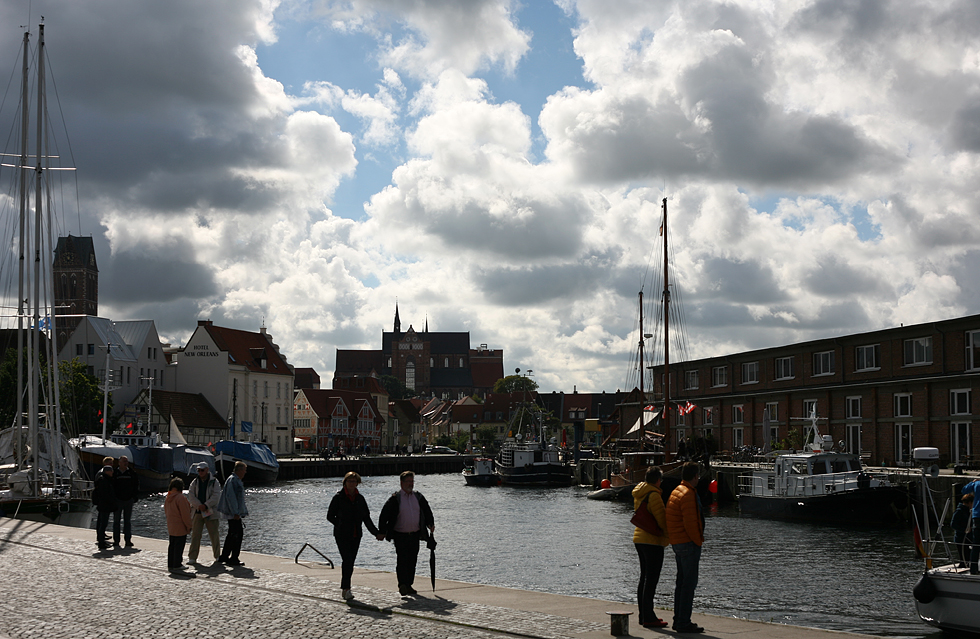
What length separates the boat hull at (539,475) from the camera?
262ft

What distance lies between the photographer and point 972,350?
48000mm

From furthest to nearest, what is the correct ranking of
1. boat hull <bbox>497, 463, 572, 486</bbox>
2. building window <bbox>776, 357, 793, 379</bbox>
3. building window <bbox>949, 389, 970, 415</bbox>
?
boat hull <bbox>497, 463, 572, 486</bbox> → building window <bbox>776, 357, 793, 379</bbox> → building window <bbox>949, 389, 970, 415</bbox>

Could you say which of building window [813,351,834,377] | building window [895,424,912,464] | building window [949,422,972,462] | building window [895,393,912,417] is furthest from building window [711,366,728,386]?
building window [949,422,972,462]

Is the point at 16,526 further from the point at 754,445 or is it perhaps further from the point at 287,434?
the point at 287,434

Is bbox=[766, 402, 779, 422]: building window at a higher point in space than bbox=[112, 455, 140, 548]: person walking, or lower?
higher

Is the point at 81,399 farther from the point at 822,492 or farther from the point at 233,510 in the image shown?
the point at 233,510

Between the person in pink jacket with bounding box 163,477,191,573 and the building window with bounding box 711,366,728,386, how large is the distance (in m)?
57.5

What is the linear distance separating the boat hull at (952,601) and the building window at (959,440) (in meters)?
34.5

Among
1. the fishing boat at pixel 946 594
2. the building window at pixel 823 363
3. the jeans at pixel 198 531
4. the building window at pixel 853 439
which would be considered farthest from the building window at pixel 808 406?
the jeans at pixel 198 531

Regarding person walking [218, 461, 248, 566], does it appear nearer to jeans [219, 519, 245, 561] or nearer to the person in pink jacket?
jeans [219, 519, 245, 561]

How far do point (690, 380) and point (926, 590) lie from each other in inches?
2407

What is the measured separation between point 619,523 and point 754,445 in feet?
78.8

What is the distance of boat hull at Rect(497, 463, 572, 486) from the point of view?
79.8 m

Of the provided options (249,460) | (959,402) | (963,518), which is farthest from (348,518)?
(249,460)
